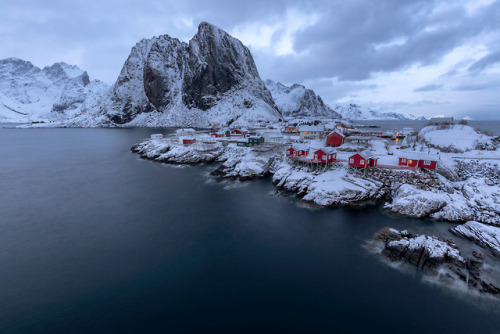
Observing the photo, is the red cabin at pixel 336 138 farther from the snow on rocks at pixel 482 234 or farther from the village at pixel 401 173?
the snow on rocks at pixel 482 234

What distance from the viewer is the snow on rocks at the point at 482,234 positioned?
2221cm

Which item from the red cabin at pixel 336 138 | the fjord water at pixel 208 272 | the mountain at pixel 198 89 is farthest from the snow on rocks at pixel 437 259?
the mountain at pixel 198 89

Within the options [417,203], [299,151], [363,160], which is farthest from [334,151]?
[417,203]

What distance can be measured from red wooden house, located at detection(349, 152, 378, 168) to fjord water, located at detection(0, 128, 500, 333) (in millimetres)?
10508

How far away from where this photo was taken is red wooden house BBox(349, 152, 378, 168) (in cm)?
3931

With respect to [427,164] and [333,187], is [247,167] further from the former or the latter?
[427,164]

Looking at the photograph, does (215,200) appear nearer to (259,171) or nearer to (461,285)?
(259,171)

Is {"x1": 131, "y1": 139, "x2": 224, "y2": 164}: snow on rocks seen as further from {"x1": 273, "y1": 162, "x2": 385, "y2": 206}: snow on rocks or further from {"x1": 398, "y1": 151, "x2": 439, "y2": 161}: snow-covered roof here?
{"x1": 398, "y1": 151, "x2": 439, "y2": 161}: snow-covered roof

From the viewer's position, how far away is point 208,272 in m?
20.4

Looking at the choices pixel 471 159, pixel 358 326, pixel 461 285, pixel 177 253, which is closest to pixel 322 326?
pixel 358 326

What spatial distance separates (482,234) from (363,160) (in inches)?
727

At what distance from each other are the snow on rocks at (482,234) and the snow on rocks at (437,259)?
9.19 feet

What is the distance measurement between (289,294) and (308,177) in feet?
85.0

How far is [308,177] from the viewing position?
4109cm
